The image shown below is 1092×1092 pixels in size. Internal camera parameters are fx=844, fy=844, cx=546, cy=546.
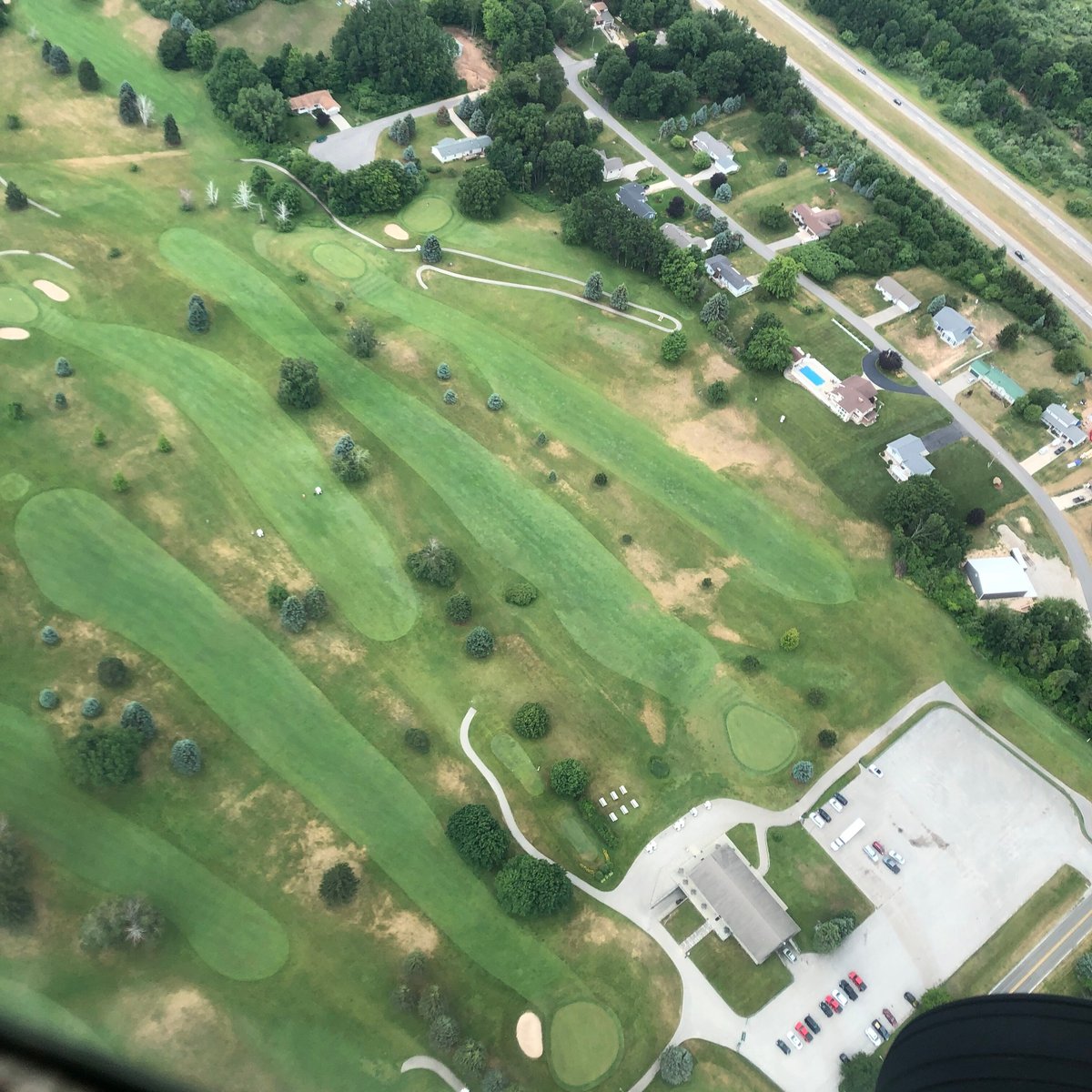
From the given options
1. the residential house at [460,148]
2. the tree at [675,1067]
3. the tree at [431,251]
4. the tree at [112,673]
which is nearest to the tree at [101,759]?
the tree at [112,673]

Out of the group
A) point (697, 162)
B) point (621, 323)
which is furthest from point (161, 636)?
point (697, 162)

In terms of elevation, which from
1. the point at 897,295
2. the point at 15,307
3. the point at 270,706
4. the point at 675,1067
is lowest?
the point at 270,706

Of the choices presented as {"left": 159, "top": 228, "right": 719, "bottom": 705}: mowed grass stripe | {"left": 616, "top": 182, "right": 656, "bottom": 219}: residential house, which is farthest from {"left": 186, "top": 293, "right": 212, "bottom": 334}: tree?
{"left": 616, "top": 182, "right": 656, "bottom": 219}: residential house

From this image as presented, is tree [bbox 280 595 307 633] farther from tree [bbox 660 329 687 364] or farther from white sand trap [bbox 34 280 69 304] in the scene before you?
tree [bbox 660 329 687 364]

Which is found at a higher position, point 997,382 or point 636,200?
point 997,382

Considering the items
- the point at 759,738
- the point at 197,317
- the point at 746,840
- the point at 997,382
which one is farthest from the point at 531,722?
the point at 997,382

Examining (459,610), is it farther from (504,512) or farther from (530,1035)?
(530,1035)
